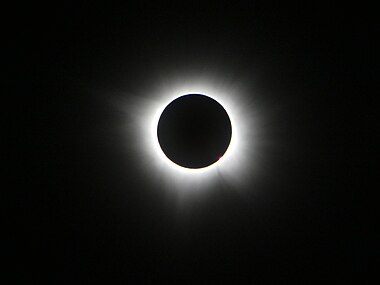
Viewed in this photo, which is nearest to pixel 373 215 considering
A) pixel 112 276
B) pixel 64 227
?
pixel 112 276

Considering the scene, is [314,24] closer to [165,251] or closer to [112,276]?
[165,251]

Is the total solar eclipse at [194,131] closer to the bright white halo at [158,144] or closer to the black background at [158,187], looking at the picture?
the bright white halo at [158,144]

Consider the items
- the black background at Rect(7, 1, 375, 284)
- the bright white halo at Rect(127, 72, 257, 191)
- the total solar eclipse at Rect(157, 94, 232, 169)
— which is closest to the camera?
the total solar eclipse at Rect(157, 94, 232, 169)

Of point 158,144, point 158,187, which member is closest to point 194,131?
point 158,144


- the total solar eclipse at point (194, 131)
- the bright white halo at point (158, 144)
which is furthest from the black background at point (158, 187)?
the total solar eclipse at point (194, 131)

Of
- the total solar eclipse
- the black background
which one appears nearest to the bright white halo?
the black background

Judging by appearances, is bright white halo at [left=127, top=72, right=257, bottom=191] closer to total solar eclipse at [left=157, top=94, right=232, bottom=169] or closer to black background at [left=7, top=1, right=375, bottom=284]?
black background at [left=7, top=1, right=375, bottom=284]
